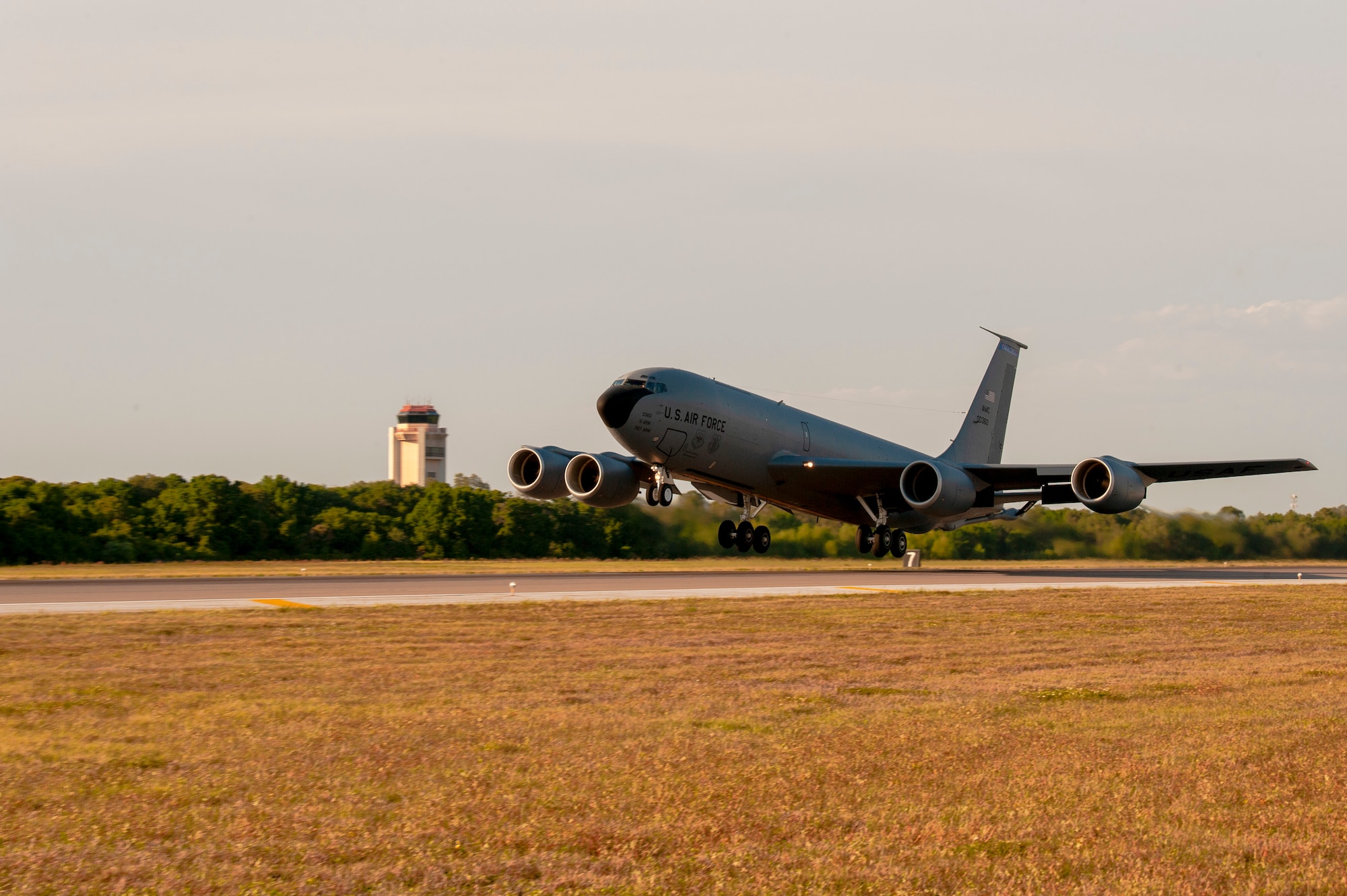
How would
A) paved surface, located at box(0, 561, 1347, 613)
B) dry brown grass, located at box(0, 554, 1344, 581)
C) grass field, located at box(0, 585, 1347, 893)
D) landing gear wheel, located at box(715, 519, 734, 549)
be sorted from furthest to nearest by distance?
landing gear wheel, located at box(715, 519, 734, 549) → dry brown grass, located at box(0, 554, 1344, 581) → paved surface, located at box(0, 561, 1347, 613) → grass field, located at box(0, 585, 1347, 893)

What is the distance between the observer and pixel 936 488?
39000mm

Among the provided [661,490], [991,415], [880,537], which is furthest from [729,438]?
[991,415]

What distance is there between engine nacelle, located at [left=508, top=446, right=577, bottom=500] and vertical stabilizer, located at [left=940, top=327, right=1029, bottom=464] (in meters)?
17.3

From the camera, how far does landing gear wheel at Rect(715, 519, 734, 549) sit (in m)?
42.8

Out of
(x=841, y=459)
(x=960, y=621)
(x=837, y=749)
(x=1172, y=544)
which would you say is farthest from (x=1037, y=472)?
(x=837, y=749)

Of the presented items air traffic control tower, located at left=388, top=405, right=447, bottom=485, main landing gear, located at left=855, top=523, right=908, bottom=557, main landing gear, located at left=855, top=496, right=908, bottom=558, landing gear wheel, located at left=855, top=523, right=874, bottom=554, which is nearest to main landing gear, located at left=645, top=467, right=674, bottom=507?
main landing gear, located at left=855, top=496, right=908, bottom=558

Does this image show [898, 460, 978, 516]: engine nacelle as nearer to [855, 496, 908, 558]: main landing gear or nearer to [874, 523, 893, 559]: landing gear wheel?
[855, 496, 908, 558]: main landing gear

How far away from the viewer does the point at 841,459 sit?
41.4 metres

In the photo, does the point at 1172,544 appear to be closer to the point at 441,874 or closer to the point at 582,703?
the point at 582,703

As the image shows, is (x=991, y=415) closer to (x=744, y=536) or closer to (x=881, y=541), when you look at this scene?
(x=881, y=541)

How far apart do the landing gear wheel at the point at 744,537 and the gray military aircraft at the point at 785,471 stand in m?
0.04

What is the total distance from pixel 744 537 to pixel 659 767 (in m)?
33.5

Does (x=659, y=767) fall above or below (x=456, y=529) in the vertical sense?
below

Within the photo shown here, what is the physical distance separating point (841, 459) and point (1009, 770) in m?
32.4
